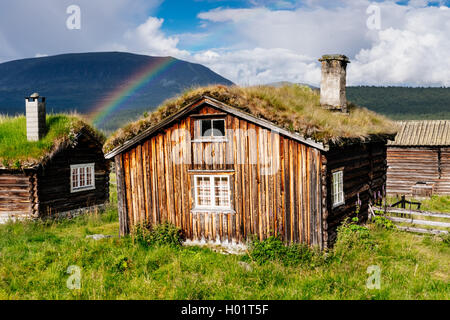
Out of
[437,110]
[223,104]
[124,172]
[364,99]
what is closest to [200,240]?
[124,172]

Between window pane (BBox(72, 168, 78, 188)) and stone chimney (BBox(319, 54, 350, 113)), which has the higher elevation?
stone chimney (BBox(319, 54, 350, 113))

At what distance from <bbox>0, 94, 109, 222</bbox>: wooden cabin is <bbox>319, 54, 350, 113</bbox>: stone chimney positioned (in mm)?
11559

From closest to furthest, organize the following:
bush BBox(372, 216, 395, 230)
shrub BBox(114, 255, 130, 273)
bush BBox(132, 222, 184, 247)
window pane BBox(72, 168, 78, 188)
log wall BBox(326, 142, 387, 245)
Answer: shrub BBox(114, 255, 130, 273) → log wall BBox(326, 142, 387, 245) → bush BBox(132, 222, 184, 247) → bush BBox(372, 216, 395, 230) → window pane BBox(72, 168, 78, 188)

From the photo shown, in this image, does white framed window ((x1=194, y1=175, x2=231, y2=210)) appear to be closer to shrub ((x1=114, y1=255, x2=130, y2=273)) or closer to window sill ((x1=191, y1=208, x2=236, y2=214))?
window sill ((x1=191, y1=208, x2=236, y2=214))

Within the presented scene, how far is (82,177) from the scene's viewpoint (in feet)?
63.4

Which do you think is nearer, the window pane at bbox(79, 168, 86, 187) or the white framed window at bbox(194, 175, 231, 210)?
the white framed window at bbox(194, 175, 231, 210)

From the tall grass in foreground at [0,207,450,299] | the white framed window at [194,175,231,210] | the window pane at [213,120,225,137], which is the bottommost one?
the tall grass in foreground at [0,207,450,299]

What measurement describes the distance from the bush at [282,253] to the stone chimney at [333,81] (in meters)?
5.59

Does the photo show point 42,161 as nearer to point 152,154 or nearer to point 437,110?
point 152,154

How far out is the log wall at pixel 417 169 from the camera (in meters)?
24.6

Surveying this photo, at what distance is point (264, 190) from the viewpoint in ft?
35.8

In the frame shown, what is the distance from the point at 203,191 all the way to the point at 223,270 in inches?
115

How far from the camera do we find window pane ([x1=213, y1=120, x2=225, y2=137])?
11594 mm

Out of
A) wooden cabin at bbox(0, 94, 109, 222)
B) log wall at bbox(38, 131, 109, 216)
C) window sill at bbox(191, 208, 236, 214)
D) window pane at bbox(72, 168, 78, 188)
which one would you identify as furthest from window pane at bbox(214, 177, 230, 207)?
window pane at bbox(72, 168, 78, 188)
